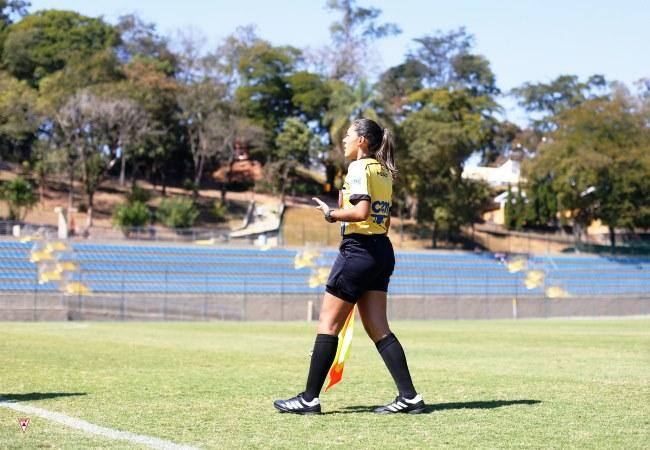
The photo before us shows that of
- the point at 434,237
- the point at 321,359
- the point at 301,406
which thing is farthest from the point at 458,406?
the point at 434,237

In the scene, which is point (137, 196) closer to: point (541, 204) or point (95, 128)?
point (95, 128)

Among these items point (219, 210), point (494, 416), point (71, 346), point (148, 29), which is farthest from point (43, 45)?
point (494, 416)

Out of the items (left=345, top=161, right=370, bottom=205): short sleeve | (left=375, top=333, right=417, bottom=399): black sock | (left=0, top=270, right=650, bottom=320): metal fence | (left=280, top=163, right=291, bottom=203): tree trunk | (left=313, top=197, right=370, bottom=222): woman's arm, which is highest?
(left=280, top=163, right=291, bottom=203): tree trunk

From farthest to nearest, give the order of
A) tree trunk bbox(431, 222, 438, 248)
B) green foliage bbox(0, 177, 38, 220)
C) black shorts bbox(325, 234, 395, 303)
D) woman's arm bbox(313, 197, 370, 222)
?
tree trunk bbox(431, 222, 438, 248) → green foliage bbox(0, 177, 38, 220) → black shorts bbox(325, 234, 395, 303) → woman's arm bbox(313, 197, 370, 222)

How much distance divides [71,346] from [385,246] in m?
10.3

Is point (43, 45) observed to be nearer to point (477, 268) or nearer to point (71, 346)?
point (477, 268)

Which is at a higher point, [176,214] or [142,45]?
[142,45]

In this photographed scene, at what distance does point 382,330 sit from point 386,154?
4.12 feet

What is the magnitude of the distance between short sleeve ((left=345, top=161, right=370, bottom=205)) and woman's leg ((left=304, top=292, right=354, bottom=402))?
723 millimetres

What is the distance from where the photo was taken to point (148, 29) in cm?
9275

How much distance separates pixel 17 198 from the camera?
5722 cm

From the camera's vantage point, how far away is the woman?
6.83 metres

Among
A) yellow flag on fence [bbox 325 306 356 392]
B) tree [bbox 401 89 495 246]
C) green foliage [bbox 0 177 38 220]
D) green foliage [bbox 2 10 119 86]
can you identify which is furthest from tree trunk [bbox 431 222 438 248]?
yellow flag on fence [bbox 325 306 356 392]

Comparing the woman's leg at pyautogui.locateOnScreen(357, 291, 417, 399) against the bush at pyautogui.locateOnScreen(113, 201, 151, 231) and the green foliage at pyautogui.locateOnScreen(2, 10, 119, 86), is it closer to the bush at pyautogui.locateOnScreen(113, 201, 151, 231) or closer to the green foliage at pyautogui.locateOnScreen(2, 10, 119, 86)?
the bush at pyautogui.locateOnScreen(113, 201, 151, 231)
